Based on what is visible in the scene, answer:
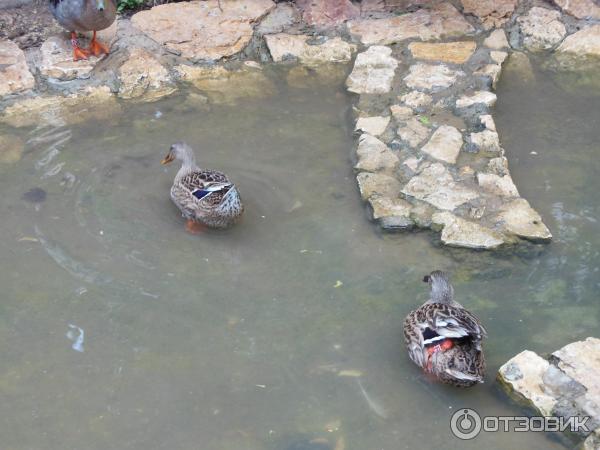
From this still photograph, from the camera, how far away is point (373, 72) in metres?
8.14

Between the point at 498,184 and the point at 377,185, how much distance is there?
0.98 meters

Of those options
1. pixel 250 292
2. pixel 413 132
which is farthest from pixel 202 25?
pixel 250 292

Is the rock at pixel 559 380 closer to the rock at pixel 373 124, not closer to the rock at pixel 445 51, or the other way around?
the rock at pixel 373 124

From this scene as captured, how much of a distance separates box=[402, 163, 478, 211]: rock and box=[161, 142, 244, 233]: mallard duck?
143 centimetres

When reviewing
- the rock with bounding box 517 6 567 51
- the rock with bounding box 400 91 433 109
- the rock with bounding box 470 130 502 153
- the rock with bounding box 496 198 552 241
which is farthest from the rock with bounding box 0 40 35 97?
the rock with bounding box 517 6 567 51

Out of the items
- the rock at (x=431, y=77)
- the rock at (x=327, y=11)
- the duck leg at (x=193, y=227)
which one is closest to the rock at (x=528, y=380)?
the duck leg at (x=193, y=227)

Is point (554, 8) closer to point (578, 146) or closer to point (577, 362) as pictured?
point (578, 146)

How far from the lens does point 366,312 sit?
5.66m

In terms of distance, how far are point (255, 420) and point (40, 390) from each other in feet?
4.40

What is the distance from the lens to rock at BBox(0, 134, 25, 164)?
7.00 m

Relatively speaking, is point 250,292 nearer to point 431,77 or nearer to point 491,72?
point 431,77

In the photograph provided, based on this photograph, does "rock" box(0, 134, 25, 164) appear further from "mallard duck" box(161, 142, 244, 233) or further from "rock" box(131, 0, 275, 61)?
"rock" box(131, 0, 275, 61)

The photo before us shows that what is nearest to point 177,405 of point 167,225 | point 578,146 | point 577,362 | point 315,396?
point 315,396

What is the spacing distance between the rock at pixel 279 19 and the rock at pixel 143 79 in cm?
122
